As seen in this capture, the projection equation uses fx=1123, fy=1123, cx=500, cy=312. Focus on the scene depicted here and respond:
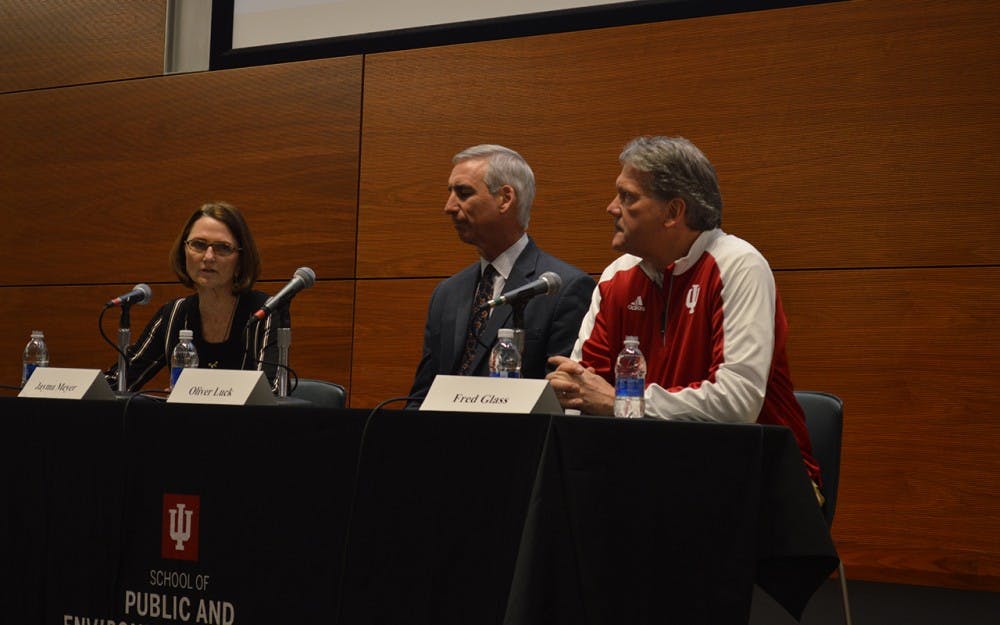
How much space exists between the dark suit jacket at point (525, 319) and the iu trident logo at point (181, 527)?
39.0 inches

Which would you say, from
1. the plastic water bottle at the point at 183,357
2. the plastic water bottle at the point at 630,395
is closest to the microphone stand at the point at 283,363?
the plastic water bottle at the point at 183,357

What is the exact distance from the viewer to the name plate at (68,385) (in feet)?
7.30

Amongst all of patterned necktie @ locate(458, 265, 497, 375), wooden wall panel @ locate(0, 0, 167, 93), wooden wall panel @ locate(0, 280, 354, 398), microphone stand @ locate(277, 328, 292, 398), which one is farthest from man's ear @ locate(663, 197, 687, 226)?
wooden wall panel @ locate(0, 0, 167, 93)

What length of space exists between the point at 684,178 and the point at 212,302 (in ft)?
5.06

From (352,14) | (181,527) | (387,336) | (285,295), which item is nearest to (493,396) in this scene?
(181,527)

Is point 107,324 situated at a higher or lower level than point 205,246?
lower

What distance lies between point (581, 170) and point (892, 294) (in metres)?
1.13

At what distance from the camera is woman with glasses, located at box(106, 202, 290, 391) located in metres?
3.24

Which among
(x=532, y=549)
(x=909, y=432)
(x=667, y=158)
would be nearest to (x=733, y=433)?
(x=532, y=549)

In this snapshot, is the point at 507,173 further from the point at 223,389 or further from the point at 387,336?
the point at 223,389

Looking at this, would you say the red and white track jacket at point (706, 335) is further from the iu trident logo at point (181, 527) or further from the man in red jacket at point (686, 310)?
the iu trident logo at point (181, 527)

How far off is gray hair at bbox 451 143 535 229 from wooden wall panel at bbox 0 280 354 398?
109 cm

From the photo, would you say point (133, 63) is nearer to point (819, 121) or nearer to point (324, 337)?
point (324, 337)

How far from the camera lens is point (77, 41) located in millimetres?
4859
